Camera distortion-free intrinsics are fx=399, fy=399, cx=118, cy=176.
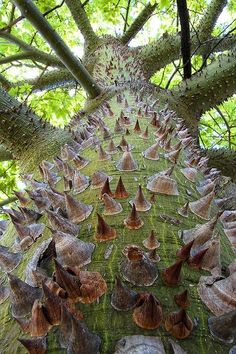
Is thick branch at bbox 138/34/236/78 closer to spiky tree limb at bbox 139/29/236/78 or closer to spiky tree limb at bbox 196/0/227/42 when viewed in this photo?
spiky tree limb at bbox 139/29/236/78

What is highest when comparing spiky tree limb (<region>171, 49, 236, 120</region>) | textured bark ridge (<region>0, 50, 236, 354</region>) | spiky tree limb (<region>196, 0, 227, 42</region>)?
spiky tree limb (<region>196, 0, 227, 42</region>)

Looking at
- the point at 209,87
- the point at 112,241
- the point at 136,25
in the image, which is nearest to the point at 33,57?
the point at 209,87

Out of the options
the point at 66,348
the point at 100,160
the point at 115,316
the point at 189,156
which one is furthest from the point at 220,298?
the point at 189,156

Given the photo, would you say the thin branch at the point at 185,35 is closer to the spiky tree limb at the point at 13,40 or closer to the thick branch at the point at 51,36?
the thick branch at the point at 51,36

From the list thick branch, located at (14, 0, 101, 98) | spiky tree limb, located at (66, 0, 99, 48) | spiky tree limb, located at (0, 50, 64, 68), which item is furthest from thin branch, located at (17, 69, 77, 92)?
thick branch, located at (14, 0, 101, 98)

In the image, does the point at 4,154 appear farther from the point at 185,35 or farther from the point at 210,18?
the point at 210,18

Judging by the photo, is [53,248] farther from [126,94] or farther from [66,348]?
[126,94]
